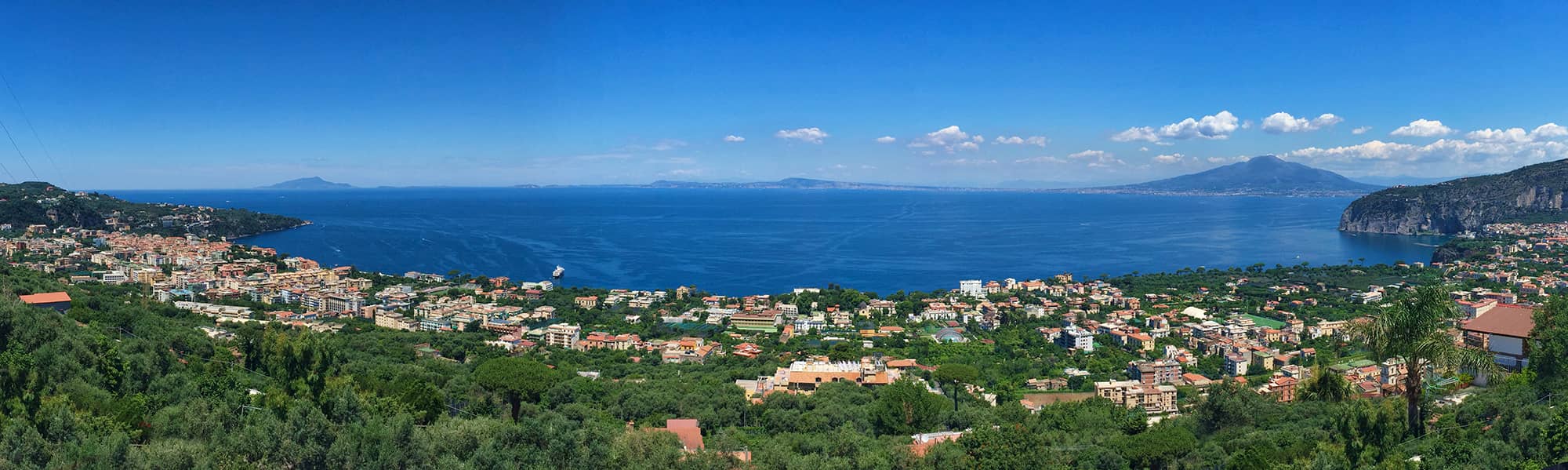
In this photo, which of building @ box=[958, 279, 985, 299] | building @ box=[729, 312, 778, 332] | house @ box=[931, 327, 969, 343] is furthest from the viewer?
building @ box=[958, 279, 985, 299]

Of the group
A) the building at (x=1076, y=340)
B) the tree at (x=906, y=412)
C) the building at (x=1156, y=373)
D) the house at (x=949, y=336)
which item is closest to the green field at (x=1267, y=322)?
the building at (x=1076, y=340)

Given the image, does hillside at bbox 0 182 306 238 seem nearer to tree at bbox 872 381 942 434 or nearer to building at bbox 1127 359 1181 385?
tree at bbox 872 381 942 434

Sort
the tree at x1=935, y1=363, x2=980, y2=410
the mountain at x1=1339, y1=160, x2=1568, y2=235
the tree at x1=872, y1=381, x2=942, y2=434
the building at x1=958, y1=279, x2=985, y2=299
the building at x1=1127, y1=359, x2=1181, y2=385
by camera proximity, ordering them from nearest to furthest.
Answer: the tree at x1=872, y1=381, x2=942, y2=434 < the tree at x1=935, y1=363, x2=980, y2=410 < the building at x1=1127, y1=359, x2=1181, y2=385 < the building at x1=958, y1=279, x2=985, y2=299 < the mountain at x1=1339, y1=160, x2=1568, y2=235

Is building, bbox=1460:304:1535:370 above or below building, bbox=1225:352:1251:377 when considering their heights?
above

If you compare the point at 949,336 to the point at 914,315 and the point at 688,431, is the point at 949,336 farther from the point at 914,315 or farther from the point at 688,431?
the point at 688,431

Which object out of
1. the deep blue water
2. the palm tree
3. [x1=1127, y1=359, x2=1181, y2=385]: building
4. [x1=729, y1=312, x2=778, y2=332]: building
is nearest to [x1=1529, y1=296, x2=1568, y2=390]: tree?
the palm tree

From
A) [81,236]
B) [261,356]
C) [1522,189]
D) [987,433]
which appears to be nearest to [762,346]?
[261,356]

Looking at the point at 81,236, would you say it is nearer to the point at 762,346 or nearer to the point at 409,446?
the point at 762,346
